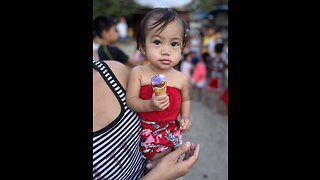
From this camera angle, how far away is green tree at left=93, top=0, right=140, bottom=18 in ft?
73.6

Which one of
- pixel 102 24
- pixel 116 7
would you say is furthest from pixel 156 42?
pixel 116 7

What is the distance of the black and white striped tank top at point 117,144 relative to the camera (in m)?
1.35

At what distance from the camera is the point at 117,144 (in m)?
1.41

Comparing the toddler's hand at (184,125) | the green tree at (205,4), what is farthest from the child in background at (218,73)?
the green tree at (205,4)

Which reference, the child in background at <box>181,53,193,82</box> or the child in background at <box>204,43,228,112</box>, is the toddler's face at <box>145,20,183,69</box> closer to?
the child in background at <box>204,43,228,112</box>

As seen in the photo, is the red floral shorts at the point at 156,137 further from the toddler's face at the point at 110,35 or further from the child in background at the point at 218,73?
the child in background at the point at 218,73

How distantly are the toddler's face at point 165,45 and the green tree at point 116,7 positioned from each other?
21685 millimetres

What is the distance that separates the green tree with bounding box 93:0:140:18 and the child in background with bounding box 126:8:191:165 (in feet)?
71.0

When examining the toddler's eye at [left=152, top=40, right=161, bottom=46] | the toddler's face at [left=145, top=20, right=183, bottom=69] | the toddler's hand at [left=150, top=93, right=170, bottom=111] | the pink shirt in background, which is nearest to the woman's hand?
the toddler's hand at [left=150, top=93, right=170, bottom=111]
